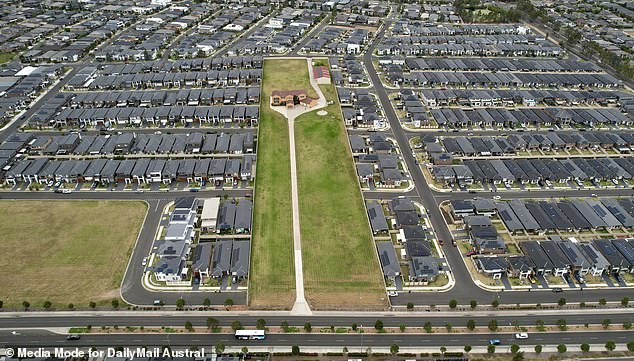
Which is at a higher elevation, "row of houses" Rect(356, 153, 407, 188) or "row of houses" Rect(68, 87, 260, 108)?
"row of houses" Rect(68, 87, 260, 108)

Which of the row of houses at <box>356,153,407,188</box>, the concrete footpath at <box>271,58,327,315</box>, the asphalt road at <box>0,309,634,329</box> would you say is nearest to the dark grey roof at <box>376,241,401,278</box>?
the asphalt road at <box>0,309,634,329</box>

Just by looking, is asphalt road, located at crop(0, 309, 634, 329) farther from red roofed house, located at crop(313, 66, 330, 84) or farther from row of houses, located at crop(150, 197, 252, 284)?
red roofed house, located at crop(313, 66, 330, 84)

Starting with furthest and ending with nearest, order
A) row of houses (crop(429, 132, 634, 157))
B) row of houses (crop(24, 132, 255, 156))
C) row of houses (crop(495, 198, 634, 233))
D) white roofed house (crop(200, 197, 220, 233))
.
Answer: row of houses (crop(429, 132, 634, 157))
row of houses (crop(24, 132, 255, 156))
row of houses (crop(495, 198, 634, 233))
white roofed house (crop(200, 197, 220, 233))

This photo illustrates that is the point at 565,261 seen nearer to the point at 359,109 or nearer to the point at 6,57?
the point at 359,109

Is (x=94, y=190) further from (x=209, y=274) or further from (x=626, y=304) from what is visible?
(x=626, y=304)

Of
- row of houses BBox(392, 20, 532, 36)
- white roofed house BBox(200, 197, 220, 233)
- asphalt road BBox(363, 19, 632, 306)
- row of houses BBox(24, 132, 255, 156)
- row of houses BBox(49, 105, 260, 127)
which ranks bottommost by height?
asphalt road BBox(363, 19, 632, 306)

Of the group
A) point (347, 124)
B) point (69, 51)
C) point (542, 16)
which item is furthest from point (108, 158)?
point (542, 16)
